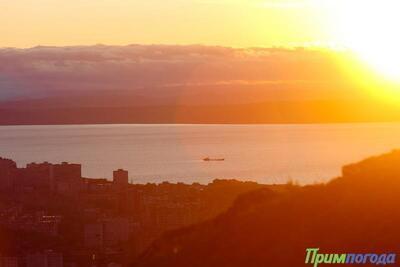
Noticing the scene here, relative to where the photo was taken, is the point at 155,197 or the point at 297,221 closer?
the point at 297,221

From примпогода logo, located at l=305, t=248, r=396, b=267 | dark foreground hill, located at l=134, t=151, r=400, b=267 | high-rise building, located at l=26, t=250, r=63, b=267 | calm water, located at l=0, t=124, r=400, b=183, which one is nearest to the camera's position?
примпогода logo, located at l=305, t=248, r=396, b=267

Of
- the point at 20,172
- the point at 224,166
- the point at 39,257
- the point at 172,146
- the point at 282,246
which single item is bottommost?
the point at 282,246

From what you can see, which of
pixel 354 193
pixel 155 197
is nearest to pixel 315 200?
pixel 354 193

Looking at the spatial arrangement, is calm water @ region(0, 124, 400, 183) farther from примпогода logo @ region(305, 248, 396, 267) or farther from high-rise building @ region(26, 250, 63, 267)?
примпогода logo @ region(305, 248, 396, 267)

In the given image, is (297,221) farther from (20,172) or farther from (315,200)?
(20,172)

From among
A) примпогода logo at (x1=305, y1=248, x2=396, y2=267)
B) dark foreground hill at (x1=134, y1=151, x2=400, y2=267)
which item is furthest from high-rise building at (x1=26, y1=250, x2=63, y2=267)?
примпогода logo at (x1=305, y1=248, x2=396, y2=267)

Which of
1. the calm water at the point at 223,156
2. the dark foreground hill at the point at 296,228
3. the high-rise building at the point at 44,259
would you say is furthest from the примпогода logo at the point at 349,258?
the calm water at the point at 223,156

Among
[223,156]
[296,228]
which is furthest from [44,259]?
[223,156]

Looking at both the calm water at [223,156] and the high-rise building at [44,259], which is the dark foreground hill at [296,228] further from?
the calm water at [223,156]
